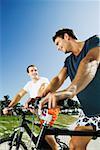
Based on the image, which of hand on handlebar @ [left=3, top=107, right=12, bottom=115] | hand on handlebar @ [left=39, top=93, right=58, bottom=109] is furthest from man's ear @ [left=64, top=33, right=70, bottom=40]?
hand on handlebar @ [left=3, top=107, right=12, bottom=115]

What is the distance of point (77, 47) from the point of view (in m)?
3.15

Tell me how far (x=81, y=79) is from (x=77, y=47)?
1.09ft

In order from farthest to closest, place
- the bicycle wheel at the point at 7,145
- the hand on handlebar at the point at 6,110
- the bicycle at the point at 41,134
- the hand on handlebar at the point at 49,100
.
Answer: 1. the hand on handlebar at the point at 6,110
2. the bicycle wheel at the point at 7,145
3. the bicycle at the point at 41,134
4. the hand on handlebar at the point at 49,100

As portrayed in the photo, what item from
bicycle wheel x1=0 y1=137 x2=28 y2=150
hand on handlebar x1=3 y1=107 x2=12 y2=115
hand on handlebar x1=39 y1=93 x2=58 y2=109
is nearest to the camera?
hand on handlebar x1=39 y1=93 x2=58 y2=109

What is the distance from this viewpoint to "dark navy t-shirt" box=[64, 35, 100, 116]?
120 inches

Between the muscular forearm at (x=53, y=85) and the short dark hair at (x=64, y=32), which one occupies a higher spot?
the short dark hair at (x=64, y=32)

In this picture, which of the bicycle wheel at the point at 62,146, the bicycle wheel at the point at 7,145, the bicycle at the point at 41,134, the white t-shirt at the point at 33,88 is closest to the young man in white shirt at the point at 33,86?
the white t-shirt at the point at 33,88

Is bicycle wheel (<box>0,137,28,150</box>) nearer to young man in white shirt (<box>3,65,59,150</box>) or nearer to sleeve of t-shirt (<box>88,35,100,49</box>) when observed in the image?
young man in white shirt (<box>3,65,59,150</box>)

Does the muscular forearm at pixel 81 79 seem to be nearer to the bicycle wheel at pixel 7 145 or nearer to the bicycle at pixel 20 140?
the bicycle at pixel 20 140

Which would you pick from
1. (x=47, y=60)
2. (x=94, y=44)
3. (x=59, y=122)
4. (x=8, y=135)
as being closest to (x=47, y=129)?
(x=59, y=122)

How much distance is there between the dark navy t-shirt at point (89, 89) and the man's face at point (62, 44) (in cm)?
11

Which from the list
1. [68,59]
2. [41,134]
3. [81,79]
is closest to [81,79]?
[81,79]

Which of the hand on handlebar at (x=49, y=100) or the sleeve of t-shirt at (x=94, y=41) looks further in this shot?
the sleeve of t-shirt at (x=94, y=41)

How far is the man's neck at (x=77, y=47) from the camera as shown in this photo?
3.13 m
